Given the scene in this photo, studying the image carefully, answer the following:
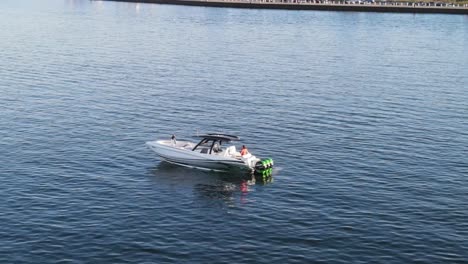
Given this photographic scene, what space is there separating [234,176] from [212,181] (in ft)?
9.17

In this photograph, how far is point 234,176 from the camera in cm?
7019

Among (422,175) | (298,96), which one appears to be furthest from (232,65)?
(422,175)

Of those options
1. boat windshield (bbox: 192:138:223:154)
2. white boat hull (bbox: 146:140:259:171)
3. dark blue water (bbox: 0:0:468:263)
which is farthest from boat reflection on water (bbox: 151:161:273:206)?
boat windshield (bbox: 192:138:223:154)

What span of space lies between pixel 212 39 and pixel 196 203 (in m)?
136

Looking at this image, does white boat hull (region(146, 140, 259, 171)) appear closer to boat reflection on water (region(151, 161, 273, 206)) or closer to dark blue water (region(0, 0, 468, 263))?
boat reflection on water (region(151, 161, 273, 206))

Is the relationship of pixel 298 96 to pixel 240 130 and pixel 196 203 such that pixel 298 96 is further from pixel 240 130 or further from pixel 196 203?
pixel 196 203

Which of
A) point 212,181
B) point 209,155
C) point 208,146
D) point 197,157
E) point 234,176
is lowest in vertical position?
point 212,181

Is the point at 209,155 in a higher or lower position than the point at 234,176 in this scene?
higher

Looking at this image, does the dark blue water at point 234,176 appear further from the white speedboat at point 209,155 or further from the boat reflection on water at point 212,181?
the white speedboat at point 209,155

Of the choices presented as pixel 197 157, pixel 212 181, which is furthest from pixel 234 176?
pixel 197 157

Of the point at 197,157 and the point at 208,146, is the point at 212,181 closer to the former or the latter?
the point at 197,157

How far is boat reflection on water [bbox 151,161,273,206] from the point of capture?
210 feet

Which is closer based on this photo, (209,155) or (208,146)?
(209,155)

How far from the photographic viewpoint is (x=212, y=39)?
19275 centimetres
